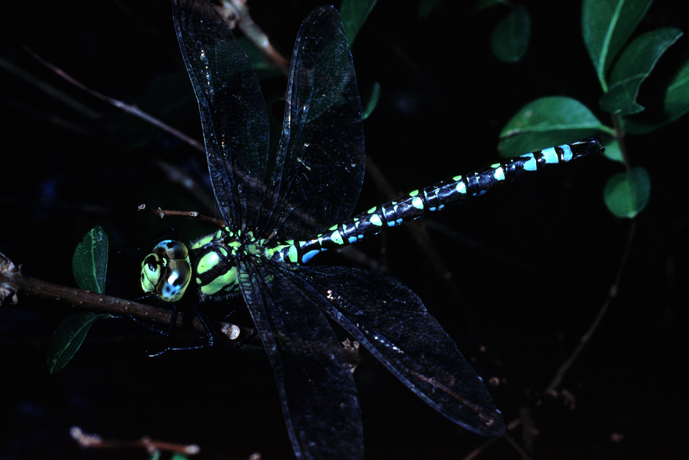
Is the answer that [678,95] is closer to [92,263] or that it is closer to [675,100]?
[675,100]

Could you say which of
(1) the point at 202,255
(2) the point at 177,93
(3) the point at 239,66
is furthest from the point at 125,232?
(3) the point at 239,66

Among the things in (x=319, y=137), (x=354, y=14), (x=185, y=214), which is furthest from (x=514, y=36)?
(x=185, y=214)

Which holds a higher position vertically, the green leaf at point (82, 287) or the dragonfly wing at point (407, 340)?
the green leaf at point (82, 287)

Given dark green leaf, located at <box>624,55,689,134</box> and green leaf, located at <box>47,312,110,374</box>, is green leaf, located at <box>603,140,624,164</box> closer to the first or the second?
dark green leaf, located at <box>624,55,689,134</box>

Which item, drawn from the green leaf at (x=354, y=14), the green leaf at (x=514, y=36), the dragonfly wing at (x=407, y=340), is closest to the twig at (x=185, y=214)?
the dragonfly wing at (x=407, y=340)

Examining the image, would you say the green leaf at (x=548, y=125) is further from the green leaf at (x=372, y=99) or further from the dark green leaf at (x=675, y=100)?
the green leaf at (x=372, y=99)

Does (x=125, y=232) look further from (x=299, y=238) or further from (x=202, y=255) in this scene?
(x=299, y=238)
